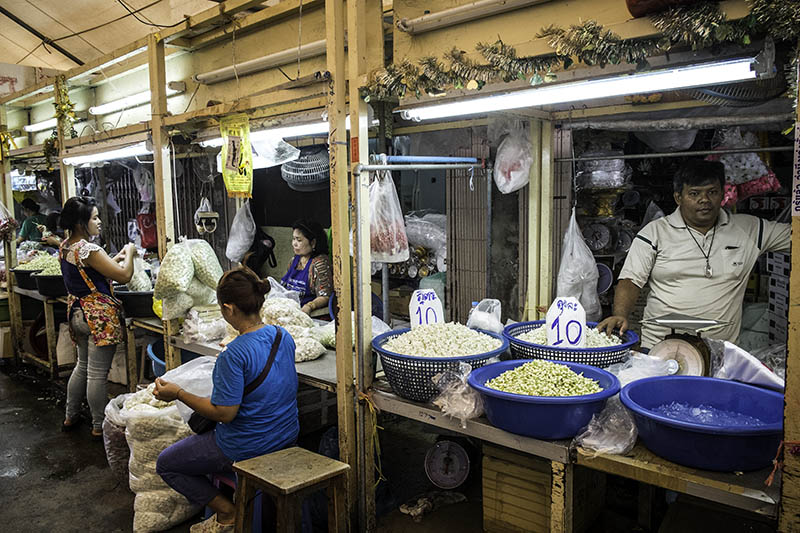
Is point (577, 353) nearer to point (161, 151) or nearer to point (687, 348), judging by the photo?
point (687, 348)

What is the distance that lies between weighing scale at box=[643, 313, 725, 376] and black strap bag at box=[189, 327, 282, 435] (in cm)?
181

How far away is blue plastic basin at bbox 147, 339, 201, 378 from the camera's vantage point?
4770 millimetres

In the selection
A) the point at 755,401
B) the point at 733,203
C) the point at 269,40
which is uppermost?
the point at 269,40

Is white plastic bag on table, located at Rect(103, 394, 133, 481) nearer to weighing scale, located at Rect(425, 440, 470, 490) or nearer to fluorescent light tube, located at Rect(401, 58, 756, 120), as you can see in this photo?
weighing scale, located at Rect(425, 440, 470, 490)

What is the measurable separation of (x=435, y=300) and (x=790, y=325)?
1778 millimetres

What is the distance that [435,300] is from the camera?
3303mm

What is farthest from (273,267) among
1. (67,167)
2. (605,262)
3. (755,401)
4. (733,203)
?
(755,401)

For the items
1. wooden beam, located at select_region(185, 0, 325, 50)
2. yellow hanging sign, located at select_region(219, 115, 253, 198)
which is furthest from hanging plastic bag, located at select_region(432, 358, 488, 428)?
wooden beam, located at select_region(185, 0, 325, 50)

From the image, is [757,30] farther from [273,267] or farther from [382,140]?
[273,267]

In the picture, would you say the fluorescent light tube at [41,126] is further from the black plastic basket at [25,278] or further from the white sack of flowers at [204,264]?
the white sack of flowers at [204,264]

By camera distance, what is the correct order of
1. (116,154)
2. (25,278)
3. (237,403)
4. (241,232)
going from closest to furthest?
(237,403) → (116,154) → (241,232) → (25,278)

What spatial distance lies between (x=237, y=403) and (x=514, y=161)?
2.41 m

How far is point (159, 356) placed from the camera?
5.13 m

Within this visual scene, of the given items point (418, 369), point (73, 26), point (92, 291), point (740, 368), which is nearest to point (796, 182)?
point (740, 368)
